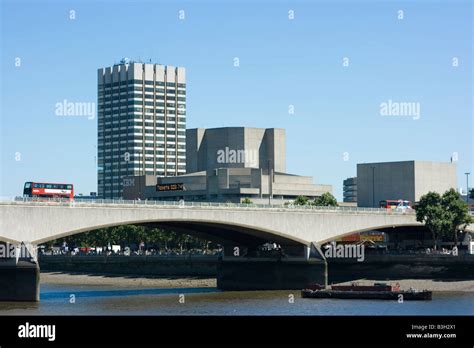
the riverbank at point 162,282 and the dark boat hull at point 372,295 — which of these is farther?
the riverbank at point 162,282

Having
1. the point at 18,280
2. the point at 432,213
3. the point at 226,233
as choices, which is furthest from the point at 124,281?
the point at 18,280

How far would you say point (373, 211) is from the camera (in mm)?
140125

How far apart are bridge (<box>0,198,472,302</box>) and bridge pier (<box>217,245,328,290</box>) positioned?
0.40 feet

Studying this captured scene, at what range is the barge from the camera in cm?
10050

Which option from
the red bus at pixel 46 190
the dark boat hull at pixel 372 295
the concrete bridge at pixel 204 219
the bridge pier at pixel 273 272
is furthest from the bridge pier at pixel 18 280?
the bridge pier at pixel 273 272

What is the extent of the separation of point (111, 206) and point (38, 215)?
8786 mm

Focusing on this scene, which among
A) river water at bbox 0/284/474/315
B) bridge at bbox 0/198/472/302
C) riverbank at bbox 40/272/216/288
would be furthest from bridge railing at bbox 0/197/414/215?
riverbank at bbox 40/272/216/288

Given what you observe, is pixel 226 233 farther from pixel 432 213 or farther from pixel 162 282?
pixel 432 213

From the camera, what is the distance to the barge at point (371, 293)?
100m

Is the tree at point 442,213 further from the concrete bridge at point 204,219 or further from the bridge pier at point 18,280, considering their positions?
the bridge pier at point 18,280

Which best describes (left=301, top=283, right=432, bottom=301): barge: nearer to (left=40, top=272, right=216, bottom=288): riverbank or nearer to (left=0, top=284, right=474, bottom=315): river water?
(left=0, top=284, right=474, bottom=315): river water

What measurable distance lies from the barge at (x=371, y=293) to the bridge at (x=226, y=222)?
13.3m

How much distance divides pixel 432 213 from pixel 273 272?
3482cm

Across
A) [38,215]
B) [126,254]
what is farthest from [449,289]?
[126,254]
